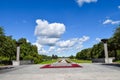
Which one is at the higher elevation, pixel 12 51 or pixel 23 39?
pixel 23 39

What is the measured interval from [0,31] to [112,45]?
39976 mm

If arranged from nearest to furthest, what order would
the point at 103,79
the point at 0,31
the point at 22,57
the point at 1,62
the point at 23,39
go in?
the point at 103,79
the point at 0,31
the point at 1,62
the point at 22,57
the point at 23,39

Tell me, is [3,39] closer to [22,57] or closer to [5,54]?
[5,54]

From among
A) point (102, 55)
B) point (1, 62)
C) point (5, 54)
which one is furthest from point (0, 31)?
point (102, 55)

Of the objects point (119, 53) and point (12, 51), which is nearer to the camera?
point (12, 51)

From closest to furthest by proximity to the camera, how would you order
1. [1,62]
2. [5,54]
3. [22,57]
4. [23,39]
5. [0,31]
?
[0,31] → [5,54] → [1,62] → [22,57] → [23,39]

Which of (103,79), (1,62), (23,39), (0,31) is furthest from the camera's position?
(23,39)

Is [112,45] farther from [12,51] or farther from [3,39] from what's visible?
[3,39]

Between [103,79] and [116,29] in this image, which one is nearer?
[103,79]

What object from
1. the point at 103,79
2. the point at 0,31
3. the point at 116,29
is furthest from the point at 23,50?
the point at 103,79

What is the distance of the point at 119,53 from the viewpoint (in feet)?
331

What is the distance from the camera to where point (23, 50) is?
82.1 metres

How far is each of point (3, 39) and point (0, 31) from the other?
215cm

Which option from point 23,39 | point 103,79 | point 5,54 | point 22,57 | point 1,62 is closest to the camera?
point 103,79
